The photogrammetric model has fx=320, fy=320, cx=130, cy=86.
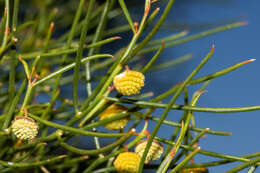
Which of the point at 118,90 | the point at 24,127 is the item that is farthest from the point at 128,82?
the point at 24,127

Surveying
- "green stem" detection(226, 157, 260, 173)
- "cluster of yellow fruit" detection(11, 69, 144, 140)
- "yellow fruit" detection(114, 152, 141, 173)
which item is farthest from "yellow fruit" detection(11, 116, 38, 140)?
"green stem" detection(226, 157, 260, 173)

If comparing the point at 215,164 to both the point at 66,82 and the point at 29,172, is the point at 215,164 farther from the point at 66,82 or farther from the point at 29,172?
the point at 66,82

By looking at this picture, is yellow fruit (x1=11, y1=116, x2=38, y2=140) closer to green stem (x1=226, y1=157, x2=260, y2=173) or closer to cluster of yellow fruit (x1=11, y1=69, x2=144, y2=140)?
cluster of yellow fruit (x1=11, y1=69, x2=144, y2=140)

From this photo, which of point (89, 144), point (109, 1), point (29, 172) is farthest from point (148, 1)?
Answer: point (89, 144)

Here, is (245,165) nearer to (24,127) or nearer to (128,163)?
(128,163)

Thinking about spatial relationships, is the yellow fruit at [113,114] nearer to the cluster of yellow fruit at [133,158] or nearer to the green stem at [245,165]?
the cluster of yellow fruit at [133,158]

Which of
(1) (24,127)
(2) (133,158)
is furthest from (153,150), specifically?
(1) (24,127)
